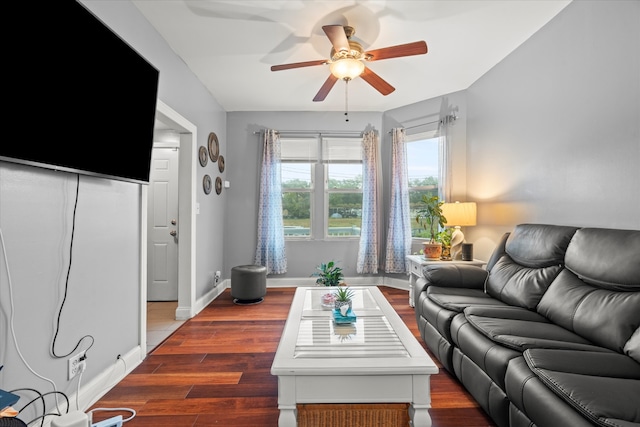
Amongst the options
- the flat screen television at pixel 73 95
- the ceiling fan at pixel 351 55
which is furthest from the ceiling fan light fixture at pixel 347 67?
the flat screen television at pixel 73 95

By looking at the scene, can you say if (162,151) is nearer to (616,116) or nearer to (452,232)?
(452,232)

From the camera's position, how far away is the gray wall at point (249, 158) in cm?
492

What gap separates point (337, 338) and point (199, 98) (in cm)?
320

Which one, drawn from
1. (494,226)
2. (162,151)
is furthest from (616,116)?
(162,151)

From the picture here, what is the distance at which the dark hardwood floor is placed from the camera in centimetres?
184

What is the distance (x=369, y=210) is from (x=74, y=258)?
11.9ft

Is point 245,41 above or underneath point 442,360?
above

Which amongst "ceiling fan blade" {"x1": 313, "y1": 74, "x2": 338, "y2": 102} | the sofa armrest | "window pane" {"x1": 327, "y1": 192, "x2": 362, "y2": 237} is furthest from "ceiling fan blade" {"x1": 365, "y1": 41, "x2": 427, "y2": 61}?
"window pane" {"x1": 327, "y1": 192, "x2": 362, "y2": 237}

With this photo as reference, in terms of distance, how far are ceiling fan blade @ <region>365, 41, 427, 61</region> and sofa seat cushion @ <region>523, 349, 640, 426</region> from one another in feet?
6.64

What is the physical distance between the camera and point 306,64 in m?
2.62

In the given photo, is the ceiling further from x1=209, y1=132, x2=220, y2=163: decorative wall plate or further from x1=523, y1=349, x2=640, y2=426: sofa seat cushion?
x1=523, y1=349, x2=640, y2=426: sofa seat cushion

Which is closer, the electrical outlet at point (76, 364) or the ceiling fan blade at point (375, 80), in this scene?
the electrical outlet at point (76, 364)

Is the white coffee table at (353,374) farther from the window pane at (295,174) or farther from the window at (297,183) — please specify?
the window pane at (295,174)

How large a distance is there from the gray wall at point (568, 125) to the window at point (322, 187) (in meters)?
1.86
